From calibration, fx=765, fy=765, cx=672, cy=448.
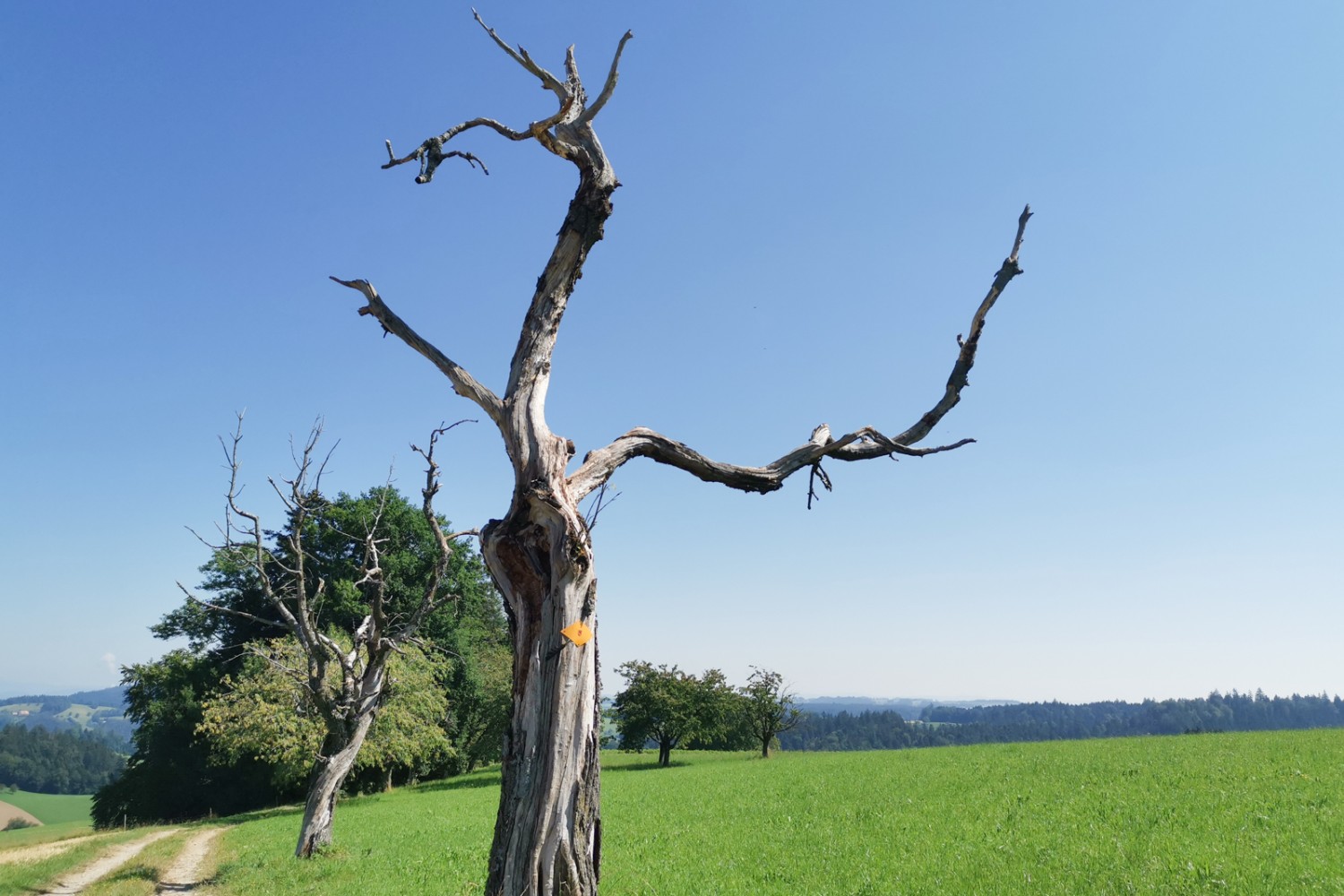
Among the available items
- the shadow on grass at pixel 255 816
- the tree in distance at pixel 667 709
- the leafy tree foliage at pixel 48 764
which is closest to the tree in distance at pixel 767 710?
the tree in distance at pixel 667 709

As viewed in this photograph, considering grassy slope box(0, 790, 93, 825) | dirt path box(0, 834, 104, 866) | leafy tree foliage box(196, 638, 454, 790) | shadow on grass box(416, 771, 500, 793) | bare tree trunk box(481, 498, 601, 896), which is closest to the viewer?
bare tree trunk box(481, 498, 601, 896)

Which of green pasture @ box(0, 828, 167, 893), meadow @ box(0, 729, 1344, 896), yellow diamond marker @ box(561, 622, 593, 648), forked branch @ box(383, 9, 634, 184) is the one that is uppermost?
forked branch @ box(383, 9, 634, 184)

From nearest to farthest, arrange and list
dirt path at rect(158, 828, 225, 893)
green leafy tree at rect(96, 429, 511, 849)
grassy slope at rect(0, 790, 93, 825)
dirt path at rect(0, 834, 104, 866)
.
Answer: dirt path at rect(158, 828, 225, 893) < dirt path at rect(0, 834, 104, 866) < green leafy tree at rect(96, 429, 511, 849) < grassy slope at rect(0, 790, 93, 825)

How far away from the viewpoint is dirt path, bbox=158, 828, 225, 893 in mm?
14398

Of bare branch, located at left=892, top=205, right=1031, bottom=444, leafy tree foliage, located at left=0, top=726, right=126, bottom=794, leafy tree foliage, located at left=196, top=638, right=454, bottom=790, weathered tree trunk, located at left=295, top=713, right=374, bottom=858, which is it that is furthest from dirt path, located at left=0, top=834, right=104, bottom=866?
leafy tree foliage, located at left=0, top=726, right=126, bottom=794

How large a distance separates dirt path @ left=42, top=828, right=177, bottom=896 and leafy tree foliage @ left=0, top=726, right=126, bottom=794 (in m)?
108

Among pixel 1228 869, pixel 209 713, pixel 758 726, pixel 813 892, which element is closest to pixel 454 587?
pixel 209 713

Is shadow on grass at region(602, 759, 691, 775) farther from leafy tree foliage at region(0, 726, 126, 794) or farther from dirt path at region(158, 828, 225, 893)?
leafy tree foliage at region(0, 726, 126, 794)

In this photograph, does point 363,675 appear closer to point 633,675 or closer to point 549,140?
point 549,140

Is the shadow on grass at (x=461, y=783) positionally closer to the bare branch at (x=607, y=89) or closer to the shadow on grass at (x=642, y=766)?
the shadow on grass at (x=642, y=766)

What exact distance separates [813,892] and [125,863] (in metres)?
16.2

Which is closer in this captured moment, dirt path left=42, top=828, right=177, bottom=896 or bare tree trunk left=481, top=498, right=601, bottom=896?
bare tree trunk left=481, top=498, right=601, bottom=896

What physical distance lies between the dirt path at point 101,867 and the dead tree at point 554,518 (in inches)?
609

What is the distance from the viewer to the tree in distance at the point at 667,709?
1822 inches
